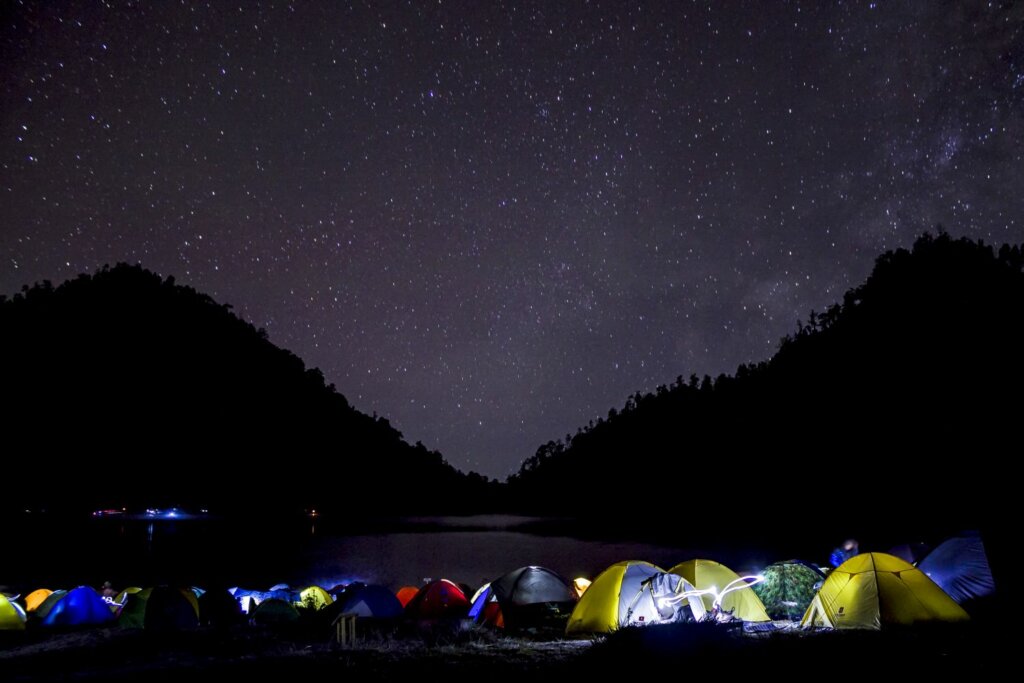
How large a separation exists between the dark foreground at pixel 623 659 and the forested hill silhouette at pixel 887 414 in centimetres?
870

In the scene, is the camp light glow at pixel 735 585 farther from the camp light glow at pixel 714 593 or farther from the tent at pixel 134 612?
the tent at pixel 134 612

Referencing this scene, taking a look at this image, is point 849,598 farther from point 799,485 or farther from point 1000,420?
point 799,485

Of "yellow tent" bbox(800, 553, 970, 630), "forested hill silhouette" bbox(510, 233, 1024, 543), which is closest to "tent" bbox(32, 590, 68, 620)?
"yellow tent" bbox(800, 553, 970, 630)

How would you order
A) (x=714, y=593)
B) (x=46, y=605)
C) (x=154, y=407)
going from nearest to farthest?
(x=714, y=593) < (x=46, y=605) < (x=154, y=407)

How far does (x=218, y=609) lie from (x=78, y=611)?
4.00 m

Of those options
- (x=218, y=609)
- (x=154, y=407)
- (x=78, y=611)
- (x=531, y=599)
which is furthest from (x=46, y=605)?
(x=154, y=407)

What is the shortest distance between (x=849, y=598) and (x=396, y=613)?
9588 mm

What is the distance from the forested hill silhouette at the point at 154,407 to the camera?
72188mm

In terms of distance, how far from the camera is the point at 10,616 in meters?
16.7

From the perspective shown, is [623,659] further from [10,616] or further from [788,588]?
[10,616]

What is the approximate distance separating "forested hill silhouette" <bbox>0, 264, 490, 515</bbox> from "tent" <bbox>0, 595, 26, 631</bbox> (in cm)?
6071

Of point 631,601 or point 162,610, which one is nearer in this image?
point 631,601

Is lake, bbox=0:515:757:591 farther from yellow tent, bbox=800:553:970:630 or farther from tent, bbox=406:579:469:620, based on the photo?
yellow tent, bbox=800:553:970:630

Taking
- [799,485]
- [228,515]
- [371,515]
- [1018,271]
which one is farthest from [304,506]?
[1018,271]
